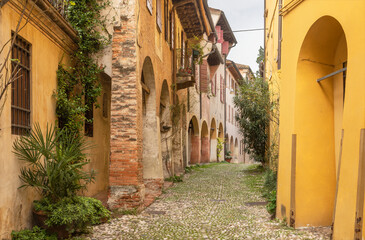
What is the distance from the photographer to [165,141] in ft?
44.1

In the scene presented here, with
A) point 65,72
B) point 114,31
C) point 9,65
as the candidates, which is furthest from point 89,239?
point 114,31

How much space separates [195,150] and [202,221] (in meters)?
15.5

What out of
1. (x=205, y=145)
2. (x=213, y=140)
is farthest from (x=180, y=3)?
(x=213, y=140)

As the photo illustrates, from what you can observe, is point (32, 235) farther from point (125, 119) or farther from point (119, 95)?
point (119, 95)

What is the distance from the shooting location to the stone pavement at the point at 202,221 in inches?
243

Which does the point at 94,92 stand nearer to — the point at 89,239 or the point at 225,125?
the point at 89,239

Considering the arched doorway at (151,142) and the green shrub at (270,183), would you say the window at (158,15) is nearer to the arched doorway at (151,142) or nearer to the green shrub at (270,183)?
the arched doorway at (151,142)

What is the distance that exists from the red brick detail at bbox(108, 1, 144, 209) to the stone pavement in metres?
0.62

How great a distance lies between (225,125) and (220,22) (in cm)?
875

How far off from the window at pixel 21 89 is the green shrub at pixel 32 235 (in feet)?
4.48

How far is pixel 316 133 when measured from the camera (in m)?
6.34

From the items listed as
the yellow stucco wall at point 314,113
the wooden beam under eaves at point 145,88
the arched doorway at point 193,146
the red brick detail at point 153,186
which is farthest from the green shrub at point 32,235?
the arched doorway at point 193,146

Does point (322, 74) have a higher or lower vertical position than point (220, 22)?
lower

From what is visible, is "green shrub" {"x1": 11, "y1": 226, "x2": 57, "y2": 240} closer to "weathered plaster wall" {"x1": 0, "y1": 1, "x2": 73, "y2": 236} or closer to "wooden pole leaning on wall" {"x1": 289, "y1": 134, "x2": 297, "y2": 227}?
"weathered plaster wall" {"x1": 0, "y1": 1, "x2": 73, "y2": 236}
